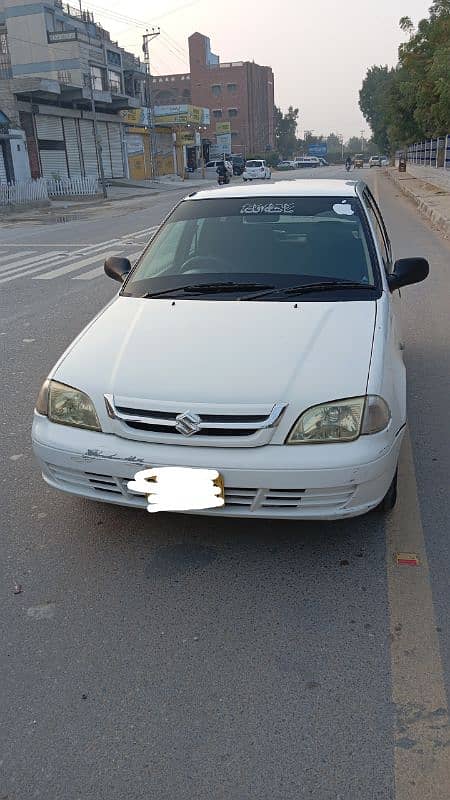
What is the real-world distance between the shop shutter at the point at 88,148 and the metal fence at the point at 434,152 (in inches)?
912

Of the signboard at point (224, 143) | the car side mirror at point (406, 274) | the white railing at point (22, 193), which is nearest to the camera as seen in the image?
the car side mirror at point (406, 274)

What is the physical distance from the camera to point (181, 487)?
2.95 m

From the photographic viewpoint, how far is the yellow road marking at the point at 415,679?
2.11 m

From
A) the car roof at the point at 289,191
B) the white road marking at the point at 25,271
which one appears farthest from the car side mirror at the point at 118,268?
the white road marking at the point at 25,271

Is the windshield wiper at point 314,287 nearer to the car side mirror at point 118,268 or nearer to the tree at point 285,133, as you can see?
the car side mirror at point 118,268

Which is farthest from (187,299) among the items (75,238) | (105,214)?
(105,214)

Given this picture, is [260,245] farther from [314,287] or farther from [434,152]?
[434,152]

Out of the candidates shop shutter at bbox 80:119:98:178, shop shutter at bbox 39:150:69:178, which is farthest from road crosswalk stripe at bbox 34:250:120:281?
shop shutter at bbox 80:119:98:178

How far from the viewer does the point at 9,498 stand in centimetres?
393

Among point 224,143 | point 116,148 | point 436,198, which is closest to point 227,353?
point 436,198

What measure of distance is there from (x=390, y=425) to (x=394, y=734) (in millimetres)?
1280

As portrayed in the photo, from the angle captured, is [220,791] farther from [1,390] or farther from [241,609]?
[1,390]

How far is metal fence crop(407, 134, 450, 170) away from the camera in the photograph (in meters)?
Result: 33.8

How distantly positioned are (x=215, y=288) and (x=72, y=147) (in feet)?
151
